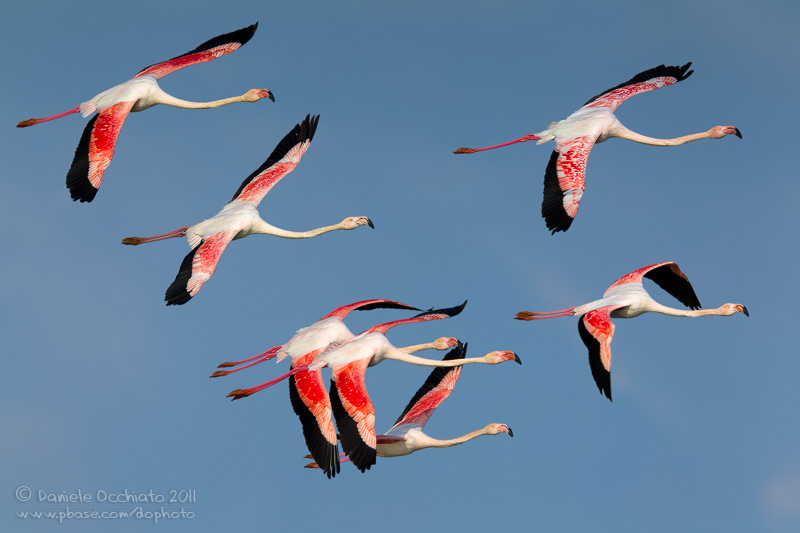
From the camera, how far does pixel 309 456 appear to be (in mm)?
32500

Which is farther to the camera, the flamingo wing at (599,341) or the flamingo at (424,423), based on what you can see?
the flamingo at (424,423)

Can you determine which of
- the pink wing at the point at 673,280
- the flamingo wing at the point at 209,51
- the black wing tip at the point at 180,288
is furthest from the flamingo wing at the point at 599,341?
the flamingo wing at the point at 209,51

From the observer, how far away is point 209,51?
3972 cm

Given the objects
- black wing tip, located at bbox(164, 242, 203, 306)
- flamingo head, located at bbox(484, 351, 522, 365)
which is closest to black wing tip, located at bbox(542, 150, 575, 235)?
flamingo head, located at bbox(484, 351, 522, 365)

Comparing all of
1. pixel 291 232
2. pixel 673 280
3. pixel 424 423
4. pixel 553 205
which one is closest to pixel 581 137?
Result: pixel 553 205

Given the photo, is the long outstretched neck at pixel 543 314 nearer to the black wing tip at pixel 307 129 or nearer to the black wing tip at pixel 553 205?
the black wing tip at pixel 553 205

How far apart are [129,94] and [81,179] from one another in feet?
11.4

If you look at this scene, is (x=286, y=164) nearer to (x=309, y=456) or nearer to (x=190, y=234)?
(x=190, y=234)

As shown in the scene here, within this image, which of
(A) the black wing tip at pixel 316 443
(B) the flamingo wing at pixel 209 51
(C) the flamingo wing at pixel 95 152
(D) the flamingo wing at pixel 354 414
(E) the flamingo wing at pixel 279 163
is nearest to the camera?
(D) the flamingo wing at pixel 354 414

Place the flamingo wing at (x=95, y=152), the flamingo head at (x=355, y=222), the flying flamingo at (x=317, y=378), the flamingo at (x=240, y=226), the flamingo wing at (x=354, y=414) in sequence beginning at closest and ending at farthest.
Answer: the flamingo wing at (x=354, y=414) → the flying flamingo at (x=317, y=378) → the flamingo at (x=240, y=226) → the flamingo wing at (x=95, y=152) → the flamingo head at (x=355, y=222)

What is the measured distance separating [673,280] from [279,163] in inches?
434

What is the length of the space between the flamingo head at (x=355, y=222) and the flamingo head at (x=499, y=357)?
6.13m

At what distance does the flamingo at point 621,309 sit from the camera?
3200 cm

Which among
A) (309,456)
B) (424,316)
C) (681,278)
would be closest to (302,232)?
(424,316)
